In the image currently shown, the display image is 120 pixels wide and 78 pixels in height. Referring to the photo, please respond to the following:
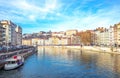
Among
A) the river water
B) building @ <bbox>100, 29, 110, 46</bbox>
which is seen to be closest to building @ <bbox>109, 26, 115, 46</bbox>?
building @ <bbox>100, 29, 110, 46</bbox>

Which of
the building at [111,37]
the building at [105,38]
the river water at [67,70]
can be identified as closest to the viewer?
the river water at [67,70]

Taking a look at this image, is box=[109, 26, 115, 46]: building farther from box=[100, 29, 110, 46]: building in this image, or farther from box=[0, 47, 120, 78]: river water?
box=[0, 47, 120, 78]: river water

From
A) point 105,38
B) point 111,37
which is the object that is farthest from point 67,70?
point 105,38

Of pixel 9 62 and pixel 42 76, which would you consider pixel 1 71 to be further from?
pixel 42 76

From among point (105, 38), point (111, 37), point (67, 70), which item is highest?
point (111, 37)

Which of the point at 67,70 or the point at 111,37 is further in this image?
the point at 111,37

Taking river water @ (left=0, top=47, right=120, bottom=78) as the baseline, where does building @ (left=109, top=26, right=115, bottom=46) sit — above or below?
above

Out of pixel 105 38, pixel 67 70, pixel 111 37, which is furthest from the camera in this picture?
pixel 105 38

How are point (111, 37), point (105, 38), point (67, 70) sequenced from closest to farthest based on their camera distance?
point (67, 70), point (111, 37), point (105, 38)

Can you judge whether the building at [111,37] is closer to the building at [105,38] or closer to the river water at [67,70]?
the building at [105,38]

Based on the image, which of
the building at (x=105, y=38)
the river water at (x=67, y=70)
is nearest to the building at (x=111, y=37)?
the building at (x=105, y=38)

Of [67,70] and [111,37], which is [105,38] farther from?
[67,70]

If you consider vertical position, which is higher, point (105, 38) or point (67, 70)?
point (105, 38)

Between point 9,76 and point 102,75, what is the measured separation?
51.0 ft
